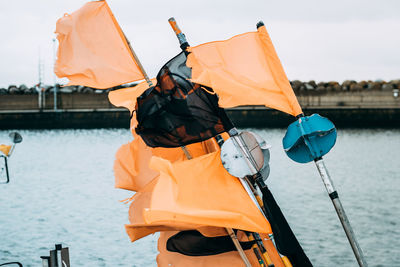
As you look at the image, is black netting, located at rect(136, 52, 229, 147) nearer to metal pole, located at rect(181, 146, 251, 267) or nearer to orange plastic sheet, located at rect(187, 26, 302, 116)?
orange plastic sheet, located at rect(187, 26, 302, 116)

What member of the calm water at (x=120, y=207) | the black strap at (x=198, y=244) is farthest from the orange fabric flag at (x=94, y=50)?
the calm water at (x=120, y=207)

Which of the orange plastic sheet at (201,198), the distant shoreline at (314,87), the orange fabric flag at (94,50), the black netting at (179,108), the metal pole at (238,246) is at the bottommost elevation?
the distant shoreline at (314,87)

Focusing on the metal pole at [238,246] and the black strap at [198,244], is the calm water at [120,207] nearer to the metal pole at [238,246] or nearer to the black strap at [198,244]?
the black strap at [198,244]

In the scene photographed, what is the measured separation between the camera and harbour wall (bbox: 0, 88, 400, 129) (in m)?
44.8

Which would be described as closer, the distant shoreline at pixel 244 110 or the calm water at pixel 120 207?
the calm water at pixel 120 207

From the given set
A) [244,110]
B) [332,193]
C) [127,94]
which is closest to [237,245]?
[332,193]

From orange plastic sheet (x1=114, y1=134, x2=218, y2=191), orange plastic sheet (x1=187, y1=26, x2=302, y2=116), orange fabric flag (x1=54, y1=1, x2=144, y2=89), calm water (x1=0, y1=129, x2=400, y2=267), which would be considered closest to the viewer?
orange plastic sheet (x1=187, y1=26, x2=302, y2=116)

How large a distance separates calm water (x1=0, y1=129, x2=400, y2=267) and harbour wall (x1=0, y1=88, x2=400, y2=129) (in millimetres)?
11616

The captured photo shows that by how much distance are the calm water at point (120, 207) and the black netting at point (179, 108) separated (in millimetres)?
7379

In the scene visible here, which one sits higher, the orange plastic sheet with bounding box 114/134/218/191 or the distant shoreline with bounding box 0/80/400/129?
the orange plastic sheet with bounding box 114/134/218/191

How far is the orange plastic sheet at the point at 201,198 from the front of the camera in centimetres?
297

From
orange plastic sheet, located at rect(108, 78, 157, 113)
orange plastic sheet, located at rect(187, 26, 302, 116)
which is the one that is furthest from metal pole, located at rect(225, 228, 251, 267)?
orange plastic sheet, located at rect(108, 78, 157, 113)

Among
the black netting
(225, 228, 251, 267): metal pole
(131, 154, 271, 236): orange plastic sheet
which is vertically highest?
the black netting

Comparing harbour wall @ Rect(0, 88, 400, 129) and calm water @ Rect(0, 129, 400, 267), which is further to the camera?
harbour wall @ Rect(0, 88, 400, 129)
